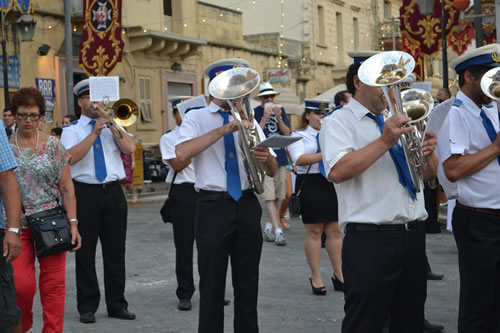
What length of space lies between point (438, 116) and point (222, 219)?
4.97 ft

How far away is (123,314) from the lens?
6.89 meters

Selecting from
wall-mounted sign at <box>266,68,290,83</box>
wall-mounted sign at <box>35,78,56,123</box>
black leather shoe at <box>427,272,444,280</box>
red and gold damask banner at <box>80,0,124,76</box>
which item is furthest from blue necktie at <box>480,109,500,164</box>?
wall-mounted sign at <box>266,68,290,83</box>

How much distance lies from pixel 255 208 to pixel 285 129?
20.4 feet

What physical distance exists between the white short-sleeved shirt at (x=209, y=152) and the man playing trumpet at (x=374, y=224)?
3.72 feet

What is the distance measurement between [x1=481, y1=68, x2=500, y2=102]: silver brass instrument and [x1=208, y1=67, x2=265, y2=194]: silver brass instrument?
4.40 ft

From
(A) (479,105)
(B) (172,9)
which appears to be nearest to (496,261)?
(A) (479,105)

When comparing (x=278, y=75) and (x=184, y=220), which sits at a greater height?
(x=278, y=75)

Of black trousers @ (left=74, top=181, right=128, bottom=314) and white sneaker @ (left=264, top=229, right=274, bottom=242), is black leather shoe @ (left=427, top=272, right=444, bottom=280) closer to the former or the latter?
black trousers @ (left=74, top=181, right=128, bottom=314)

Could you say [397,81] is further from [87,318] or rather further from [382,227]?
[87,318]

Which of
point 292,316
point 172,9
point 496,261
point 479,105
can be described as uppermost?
point 172,9

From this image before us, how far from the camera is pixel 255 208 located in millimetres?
5195

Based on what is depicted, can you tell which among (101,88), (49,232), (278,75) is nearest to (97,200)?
(101,88)

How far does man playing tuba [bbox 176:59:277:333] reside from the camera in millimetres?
5066

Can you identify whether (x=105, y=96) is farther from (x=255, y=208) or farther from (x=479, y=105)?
(x=479, y=105)
